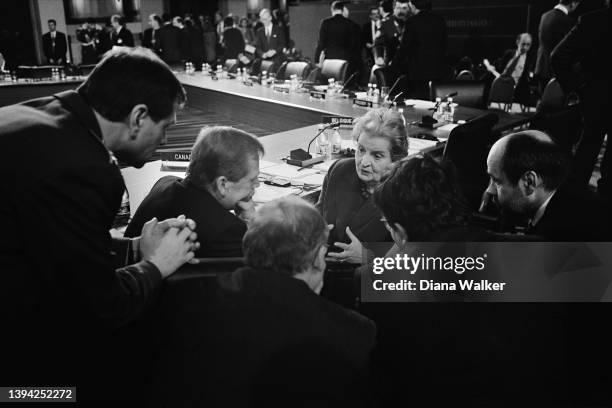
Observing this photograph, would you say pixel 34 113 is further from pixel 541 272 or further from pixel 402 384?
pixel 541 272

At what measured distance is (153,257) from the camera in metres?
1.30

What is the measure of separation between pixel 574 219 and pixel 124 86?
4.24ft

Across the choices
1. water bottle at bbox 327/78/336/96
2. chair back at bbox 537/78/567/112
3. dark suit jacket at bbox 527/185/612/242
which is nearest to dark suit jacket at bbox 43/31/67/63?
water bottle at bbox 327/78/336/96

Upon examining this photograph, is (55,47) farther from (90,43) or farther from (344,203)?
(344,203)

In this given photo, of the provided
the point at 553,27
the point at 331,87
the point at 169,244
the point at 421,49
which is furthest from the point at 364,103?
the point at 169,244

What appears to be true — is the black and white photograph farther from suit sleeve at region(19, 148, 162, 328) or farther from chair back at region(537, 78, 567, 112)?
chair back at region(537, 78, 567, 112)

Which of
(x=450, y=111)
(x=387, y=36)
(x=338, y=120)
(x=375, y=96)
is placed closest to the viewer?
(x=338, y=120)

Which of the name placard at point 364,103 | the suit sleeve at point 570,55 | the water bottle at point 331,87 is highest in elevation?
the suit sleeve at point 570,55

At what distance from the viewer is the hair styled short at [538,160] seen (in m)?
1.83

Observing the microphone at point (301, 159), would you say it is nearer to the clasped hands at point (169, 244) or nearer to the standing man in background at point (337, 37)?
the clasped hands at point (169, 244)

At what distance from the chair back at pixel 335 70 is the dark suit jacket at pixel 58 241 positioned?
4792 millimetres

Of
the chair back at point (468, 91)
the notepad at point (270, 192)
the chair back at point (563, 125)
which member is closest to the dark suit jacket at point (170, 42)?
the chair back at point (468, 91)

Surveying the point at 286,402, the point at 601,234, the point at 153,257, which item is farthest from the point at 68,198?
the point at 601,234

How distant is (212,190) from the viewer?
1.78 metres
